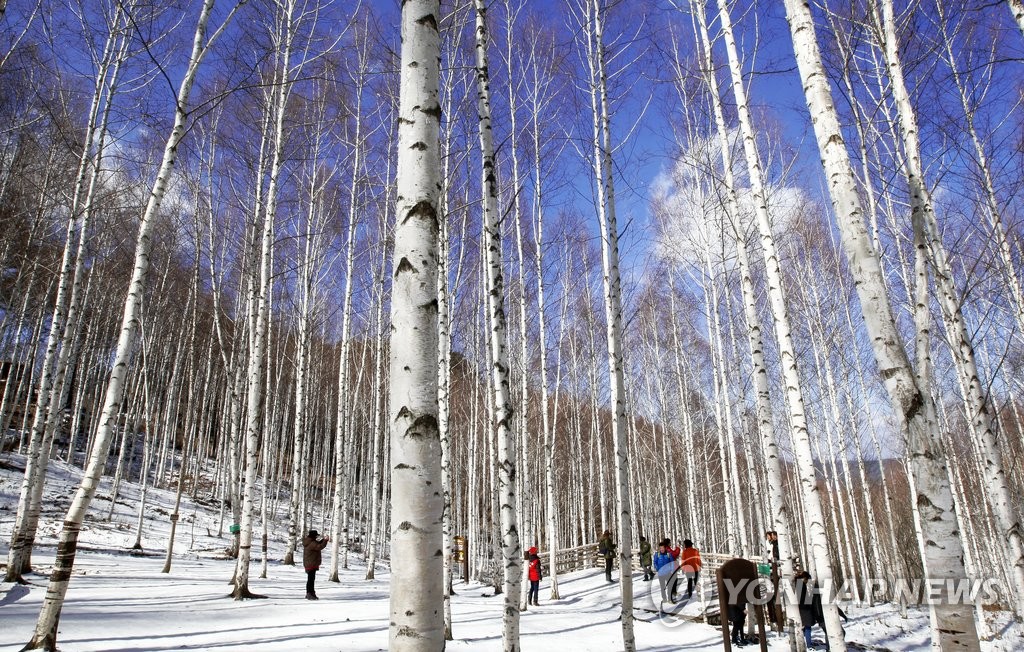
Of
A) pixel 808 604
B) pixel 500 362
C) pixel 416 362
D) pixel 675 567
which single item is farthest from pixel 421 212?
pixel 675 567

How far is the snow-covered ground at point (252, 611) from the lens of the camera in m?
5.69

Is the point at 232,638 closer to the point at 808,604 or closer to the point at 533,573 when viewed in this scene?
the point at 533,573

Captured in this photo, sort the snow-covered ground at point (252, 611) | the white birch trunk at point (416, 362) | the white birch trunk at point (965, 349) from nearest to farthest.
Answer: the white birch trunk at point (416, 362), the white birch trunk at point (965, 349), the snow-covered ground at point (252, 611)

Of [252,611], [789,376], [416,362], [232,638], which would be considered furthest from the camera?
[252,611]

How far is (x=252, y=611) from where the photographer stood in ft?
23.8

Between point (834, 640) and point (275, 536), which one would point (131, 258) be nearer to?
point (275, 536)

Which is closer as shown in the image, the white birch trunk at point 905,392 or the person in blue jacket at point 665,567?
the white birch trunk at point 905,392

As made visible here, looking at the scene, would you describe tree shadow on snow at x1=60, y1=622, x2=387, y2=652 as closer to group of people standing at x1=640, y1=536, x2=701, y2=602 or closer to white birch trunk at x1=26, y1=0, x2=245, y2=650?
white birch trunk at x1=26, y1=0, x2=245, y2=650

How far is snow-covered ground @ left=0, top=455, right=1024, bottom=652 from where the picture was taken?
224 inches

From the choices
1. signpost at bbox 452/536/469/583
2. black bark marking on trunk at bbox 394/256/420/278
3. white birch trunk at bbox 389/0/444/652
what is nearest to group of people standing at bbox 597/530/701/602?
signpost at bbox 452/536/469/583

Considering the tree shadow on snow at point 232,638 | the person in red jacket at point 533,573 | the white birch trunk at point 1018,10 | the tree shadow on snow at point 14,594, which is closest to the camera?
the white birch trunk at point 1018,10

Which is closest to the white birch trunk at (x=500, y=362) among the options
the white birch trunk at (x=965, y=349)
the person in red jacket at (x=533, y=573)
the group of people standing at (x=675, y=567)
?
the white birch trunk at (x=965, y=349)

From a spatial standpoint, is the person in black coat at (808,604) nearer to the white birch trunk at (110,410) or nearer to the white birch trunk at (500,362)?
the white birch trunk at (500,362)

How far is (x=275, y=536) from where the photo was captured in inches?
805
